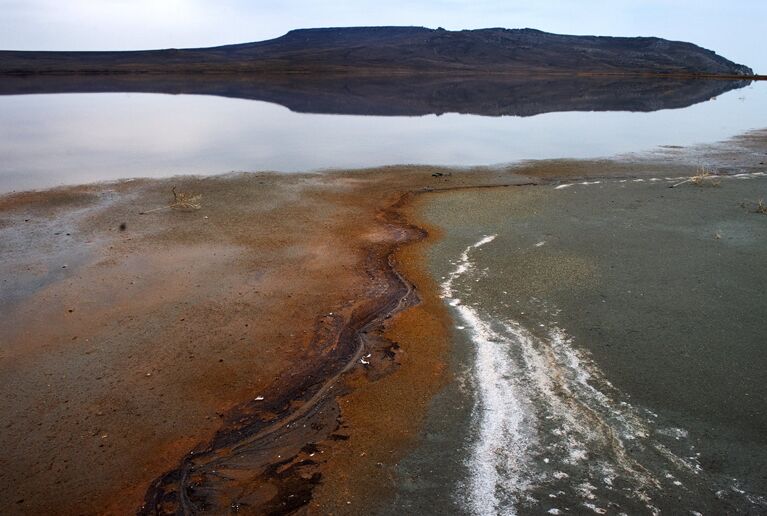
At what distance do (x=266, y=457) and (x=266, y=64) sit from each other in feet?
273

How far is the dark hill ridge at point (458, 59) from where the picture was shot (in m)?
77.8

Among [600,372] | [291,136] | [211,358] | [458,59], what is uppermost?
[458,59]

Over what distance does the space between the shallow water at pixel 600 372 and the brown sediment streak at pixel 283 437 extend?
0.72m

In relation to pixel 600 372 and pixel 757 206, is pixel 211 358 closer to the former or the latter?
pixel 600 372

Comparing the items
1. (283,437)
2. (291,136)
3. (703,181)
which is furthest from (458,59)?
(283,437)

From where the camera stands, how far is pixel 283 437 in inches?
169

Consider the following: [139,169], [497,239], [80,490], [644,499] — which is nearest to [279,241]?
[497,239]

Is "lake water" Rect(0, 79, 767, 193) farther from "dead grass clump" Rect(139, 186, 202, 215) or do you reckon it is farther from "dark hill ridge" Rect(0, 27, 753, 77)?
"dark hill ridge" Rect(0, 27, 753, 77)

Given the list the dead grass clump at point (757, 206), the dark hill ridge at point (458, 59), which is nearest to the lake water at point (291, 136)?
the dead grass clump at point (757, 206)

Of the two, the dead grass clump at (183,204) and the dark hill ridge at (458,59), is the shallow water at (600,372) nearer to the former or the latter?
the dead grass clump at (183,204)

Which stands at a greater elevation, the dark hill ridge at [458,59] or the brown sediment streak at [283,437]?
the dark hill ridge at [458,59]

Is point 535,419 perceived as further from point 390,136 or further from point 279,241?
point 390,136

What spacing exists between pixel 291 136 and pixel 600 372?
1690 centimetres

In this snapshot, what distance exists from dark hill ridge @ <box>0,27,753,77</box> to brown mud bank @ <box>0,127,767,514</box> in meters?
65.5
